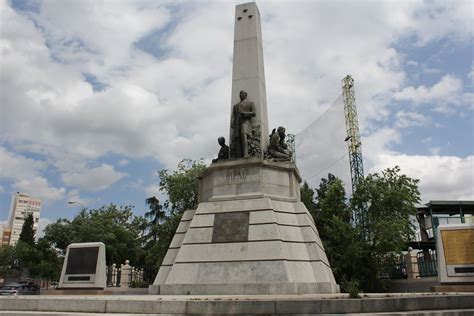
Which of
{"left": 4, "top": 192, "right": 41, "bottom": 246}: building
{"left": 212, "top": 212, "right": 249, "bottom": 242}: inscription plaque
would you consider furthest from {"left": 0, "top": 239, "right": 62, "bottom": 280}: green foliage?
{"left": 4, "top": 192, "right": 41, "bottom": 246}: building

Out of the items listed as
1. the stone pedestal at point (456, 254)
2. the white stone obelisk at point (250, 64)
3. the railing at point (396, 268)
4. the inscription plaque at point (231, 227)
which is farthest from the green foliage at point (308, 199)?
the inscription plaque at point (231, 227)

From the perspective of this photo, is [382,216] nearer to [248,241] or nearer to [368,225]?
[368,225]

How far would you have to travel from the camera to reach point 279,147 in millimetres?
14906

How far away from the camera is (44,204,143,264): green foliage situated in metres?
35.2

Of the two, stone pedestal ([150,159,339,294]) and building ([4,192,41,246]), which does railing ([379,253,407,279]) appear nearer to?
stone pedestal ([150,159,339,294])

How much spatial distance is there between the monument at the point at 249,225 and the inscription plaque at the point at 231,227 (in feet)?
0.11

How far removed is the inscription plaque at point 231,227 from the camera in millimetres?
12100

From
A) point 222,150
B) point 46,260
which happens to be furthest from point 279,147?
point 46,260

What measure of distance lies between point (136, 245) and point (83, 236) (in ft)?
27.1

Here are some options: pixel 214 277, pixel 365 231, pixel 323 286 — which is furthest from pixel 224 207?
pixel 365 231

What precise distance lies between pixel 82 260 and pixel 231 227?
884 centimetres

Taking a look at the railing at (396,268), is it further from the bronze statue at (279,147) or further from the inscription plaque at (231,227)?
the inscription plaque at (231,227)

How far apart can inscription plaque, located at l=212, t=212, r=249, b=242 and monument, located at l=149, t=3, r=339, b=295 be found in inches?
1.3

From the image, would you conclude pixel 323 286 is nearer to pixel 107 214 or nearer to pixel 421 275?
pixel 421 275
